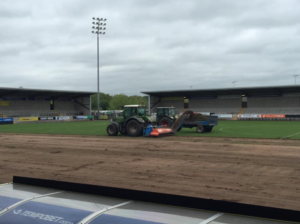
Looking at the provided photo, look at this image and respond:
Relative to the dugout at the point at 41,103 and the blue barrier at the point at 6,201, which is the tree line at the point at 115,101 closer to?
the dugout at the point at 41,103

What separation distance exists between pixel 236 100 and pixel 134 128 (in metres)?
43.2

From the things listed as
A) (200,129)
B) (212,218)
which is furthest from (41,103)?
(212,218)

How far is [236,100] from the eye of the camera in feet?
195

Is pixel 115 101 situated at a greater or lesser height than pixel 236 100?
greater

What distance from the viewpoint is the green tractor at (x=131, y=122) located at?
2012cm

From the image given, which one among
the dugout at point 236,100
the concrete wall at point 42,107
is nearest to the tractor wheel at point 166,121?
the dugout at point 236,100

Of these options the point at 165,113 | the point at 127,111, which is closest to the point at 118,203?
the point at 127,111

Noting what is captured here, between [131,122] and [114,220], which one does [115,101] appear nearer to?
[131,122]

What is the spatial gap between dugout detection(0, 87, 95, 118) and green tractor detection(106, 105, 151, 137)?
1439 inches

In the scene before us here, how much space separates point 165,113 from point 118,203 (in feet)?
70.4

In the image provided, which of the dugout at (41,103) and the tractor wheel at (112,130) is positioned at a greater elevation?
the dugout at (41,103)

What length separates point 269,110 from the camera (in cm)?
5462

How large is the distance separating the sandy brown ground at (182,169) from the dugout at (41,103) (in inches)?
1717

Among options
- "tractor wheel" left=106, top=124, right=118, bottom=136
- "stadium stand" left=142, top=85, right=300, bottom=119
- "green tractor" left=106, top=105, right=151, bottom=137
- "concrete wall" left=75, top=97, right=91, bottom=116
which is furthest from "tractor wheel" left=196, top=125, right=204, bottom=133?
"concrete wall" left=75, top=97, right=91, bottom=116
